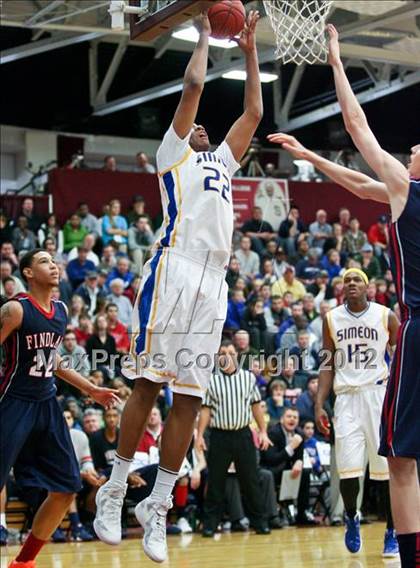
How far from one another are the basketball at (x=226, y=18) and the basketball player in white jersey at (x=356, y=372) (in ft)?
14.1

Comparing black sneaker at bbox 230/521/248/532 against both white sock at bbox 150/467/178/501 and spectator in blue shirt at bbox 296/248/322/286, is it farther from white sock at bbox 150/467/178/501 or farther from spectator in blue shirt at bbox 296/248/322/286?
white sock at bbox 150/467/178/501

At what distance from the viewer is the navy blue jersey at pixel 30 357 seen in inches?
300

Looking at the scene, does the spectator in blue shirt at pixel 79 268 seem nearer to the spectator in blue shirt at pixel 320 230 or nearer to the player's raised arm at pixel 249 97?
the spectator in blue shirt at pixel 320 230

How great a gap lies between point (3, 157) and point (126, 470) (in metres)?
20.4

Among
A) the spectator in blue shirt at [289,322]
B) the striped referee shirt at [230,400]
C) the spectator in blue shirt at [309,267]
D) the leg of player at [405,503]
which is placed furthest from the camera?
the spectator in blue shirt at [309,267]

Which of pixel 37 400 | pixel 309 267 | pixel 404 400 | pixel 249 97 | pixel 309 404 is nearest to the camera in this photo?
pixel 404 400

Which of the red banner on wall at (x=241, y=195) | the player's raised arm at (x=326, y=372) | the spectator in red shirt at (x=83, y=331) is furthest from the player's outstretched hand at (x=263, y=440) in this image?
the red banner on wall at (x=241, y=195)

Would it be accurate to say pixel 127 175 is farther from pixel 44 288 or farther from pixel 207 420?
pixel 44 288

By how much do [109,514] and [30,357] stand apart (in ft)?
5.30

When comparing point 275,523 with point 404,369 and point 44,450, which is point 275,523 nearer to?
point 44,450

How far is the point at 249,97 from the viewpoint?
23.0 feet

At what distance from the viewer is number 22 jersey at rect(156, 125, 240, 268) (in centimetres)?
662

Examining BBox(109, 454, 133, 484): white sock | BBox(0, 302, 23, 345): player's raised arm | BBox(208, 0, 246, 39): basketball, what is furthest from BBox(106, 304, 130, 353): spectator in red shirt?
BBox(208, 0, 246, 39): basketball

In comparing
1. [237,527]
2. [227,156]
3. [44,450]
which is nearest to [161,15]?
[227,156]
